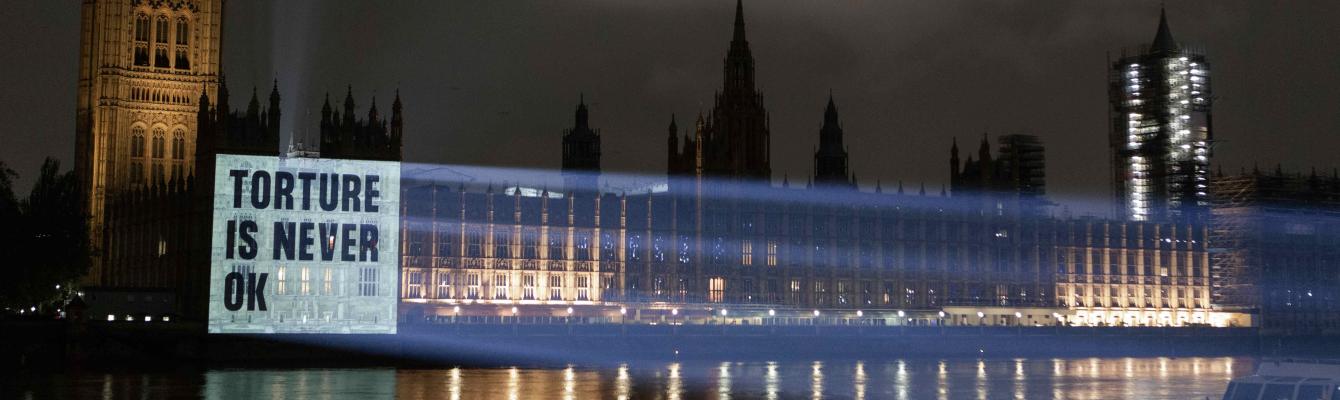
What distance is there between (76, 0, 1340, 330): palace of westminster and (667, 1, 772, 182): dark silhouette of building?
Result: 0.47 ft

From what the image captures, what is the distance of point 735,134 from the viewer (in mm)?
114750

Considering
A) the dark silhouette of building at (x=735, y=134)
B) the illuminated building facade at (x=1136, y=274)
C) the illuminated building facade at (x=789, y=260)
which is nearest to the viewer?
the illuminated building facade at (x=789, y=260)

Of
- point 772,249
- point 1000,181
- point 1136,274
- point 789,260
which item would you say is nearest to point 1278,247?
point 1136,274

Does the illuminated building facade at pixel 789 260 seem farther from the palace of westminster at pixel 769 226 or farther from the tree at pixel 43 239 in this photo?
the tree at pixel 43 239

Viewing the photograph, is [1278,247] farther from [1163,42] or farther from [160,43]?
[160,43]

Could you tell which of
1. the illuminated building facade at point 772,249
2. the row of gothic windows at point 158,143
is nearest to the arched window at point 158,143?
the row of gothic windows at point 158,143

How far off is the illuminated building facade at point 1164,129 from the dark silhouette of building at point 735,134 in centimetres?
3641

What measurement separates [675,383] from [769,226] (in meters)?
51.8

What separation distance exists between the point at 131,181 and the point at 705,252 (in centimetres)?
4271

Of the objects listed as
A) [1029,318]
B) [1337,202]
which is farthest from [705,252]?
[1337,202]

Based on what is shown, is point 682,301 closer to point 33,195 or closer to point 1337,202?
point 33,195

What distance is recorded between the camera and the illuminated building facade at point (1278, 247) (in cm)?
12812

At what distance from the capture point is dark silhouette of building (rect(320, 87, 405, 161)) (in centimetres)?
7950

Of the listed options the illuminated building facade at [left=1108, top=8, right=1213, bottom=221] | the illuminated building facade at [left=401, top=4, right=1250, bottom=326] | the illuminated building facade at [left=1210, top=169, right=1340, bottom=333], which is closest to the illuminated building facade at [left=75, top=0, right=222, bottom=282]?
the illuminated building facade at [left=401, top=4, right=1250, bottom=326]
